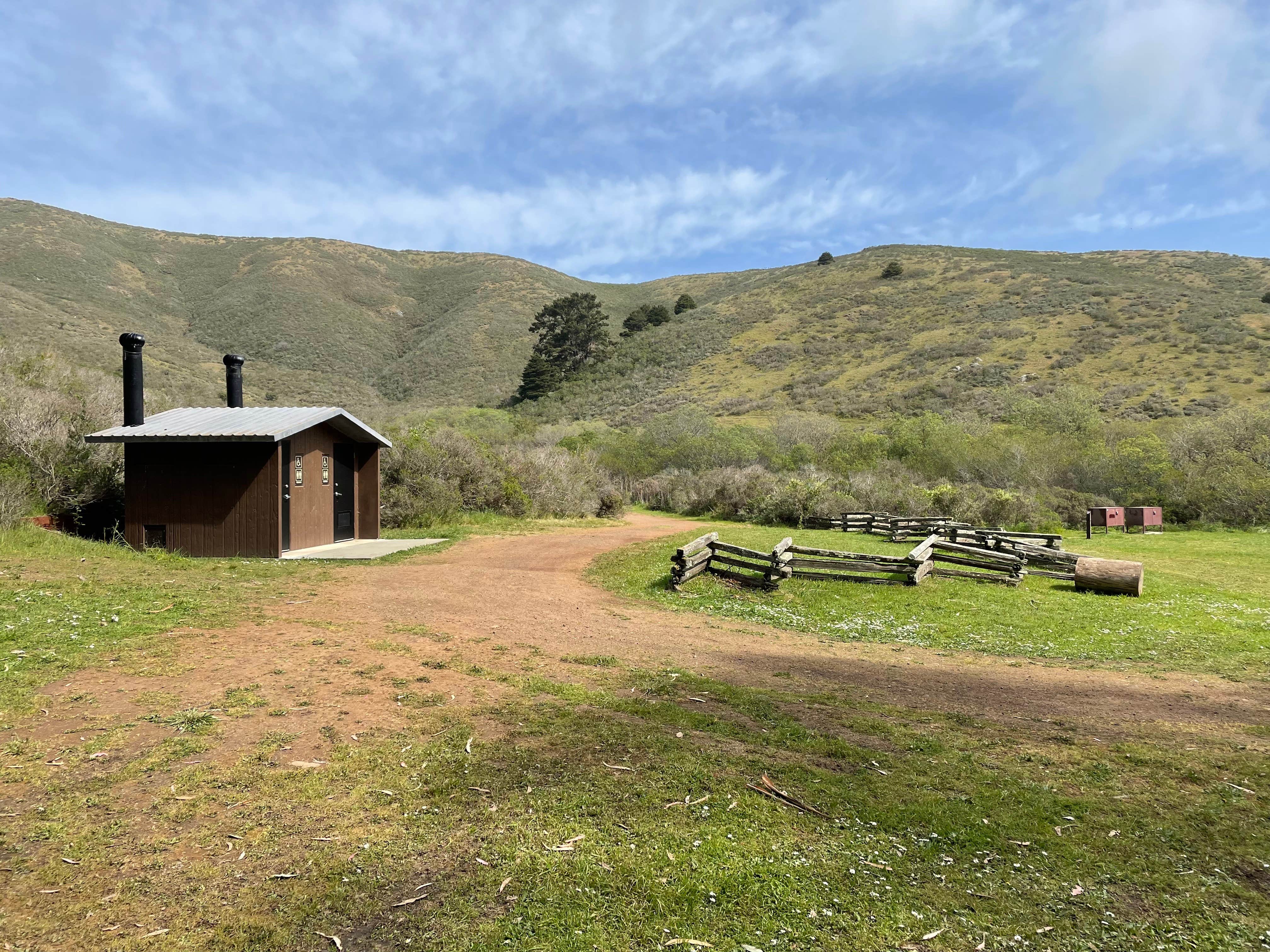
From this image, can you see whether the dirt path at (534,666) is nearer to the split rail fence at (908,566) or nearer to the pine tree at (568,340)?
the split rail fence at (908,566)

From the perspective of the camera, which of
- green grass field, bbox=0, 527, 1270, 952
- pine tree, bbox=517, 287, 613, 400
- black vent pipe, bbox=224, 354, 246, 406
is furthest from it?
pine tree, bbox=517, 287, 613, 400

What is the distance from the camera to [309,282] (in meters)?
66.7

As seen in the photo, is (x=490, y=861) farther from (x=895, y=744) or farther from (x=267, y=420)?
(x=267, y=420)

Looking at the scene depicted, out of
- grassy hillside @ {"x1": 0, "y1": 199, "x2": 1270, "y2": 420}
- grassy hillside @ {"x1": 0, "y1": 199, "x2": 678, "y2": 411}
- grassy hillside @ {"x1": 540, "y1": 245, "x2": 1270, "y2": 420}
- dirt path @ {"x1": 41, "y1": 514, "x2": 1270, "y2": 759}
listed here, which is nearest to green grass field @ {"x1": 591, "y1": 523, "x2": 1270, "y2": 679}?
dirt path @ {"x1": 41, "y1": 514, "x2": 1270, "y2": 759}

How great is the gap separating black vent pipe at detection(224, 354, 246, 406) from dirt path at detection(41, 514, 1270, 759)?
9.52 metres

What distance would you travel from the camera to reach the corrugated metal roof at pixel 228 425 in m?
13.5

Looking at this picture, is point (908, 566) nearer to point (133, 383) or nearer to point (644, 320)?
point (133, 383)

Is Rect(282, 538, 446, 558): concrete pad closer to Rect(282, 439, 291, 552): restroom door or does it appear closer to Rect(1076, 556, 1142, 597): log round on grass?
Rect(282, 439, 291, 552): restroom door

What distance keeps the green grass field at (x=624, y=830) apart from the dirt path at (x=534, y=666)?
224mm

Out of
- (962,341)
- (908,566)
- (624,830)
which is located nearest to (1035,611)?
(908,566)

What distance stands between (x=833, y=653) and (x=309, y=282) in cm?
7040

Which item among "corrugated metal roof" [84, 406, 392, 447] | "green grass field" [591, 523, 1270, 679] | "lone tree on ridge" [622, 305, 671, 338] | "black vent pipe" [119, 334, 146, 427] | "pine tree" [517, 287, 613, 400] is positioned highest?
"lone tree on ridge" [622, 305, 671, 338]

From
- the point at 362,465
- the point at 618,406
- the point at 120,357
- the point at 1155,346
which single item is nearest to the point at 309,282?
the point at 120,357

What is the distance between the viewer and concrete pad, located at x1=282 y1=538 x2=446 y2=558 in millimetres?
14289
